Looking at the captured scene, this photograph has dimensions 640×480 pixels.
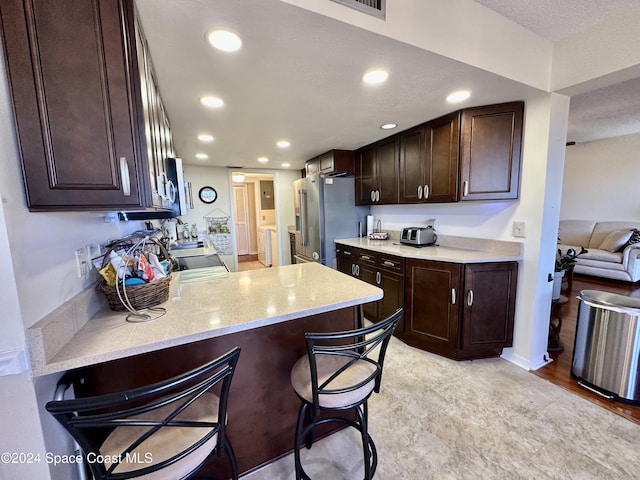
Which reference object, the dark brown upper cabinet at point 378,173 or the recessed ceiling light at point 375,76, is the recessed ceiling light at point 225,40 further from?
the dark brown upper cabinet at point 378,173

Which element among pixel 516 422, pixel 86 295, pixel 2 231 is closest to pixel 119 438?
pixel 86 295

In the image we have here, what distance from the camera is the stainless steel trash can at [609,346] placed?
5.61 feet

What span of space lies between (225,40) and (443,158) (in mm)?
1957

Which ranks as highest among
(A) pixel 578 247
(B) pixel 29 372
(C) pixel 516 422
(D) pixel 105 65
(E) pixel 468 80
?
(E) pixel 468 80

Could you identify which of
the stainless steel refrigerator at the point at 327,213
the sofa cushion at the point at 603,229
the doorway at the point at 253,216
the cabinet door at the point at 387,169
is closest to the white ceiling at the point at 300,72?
the cabinet door at the point at 387,169

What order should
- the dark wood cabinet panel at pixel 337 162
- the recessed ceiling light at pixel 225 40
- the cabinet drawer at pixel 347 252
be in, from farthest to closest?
the dark wood cabinet panel at pixel 337 162 < the cabinet drawer at pixel 347 252 < the recessed ceiling light at pixel 225 40

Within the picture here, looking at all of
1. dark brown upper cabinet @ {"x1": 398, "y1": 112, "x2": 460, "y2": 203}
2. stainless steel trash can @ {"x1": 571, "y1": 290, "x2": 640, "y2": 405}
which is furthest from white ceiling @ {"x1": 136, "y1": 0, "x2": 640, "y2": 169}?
stainless steel trash can @ {"x1": 571, "y1": 290, "x2": 640, "y2": 405}

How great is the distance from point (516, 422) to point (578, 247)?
488 centimetres

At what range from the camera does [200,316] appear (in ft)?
3.61

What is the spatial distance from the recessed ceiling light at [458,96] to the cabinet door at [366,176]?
4.33 ft

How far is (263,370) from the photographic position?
1.30 m

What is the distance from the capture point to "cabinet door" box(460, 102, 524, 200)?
82.1 inches

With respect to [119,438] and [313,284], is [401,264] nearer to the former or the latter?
[313,284]

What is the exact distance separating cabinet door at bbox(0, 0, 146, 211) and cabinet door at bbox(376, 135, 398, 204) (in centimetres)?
252
